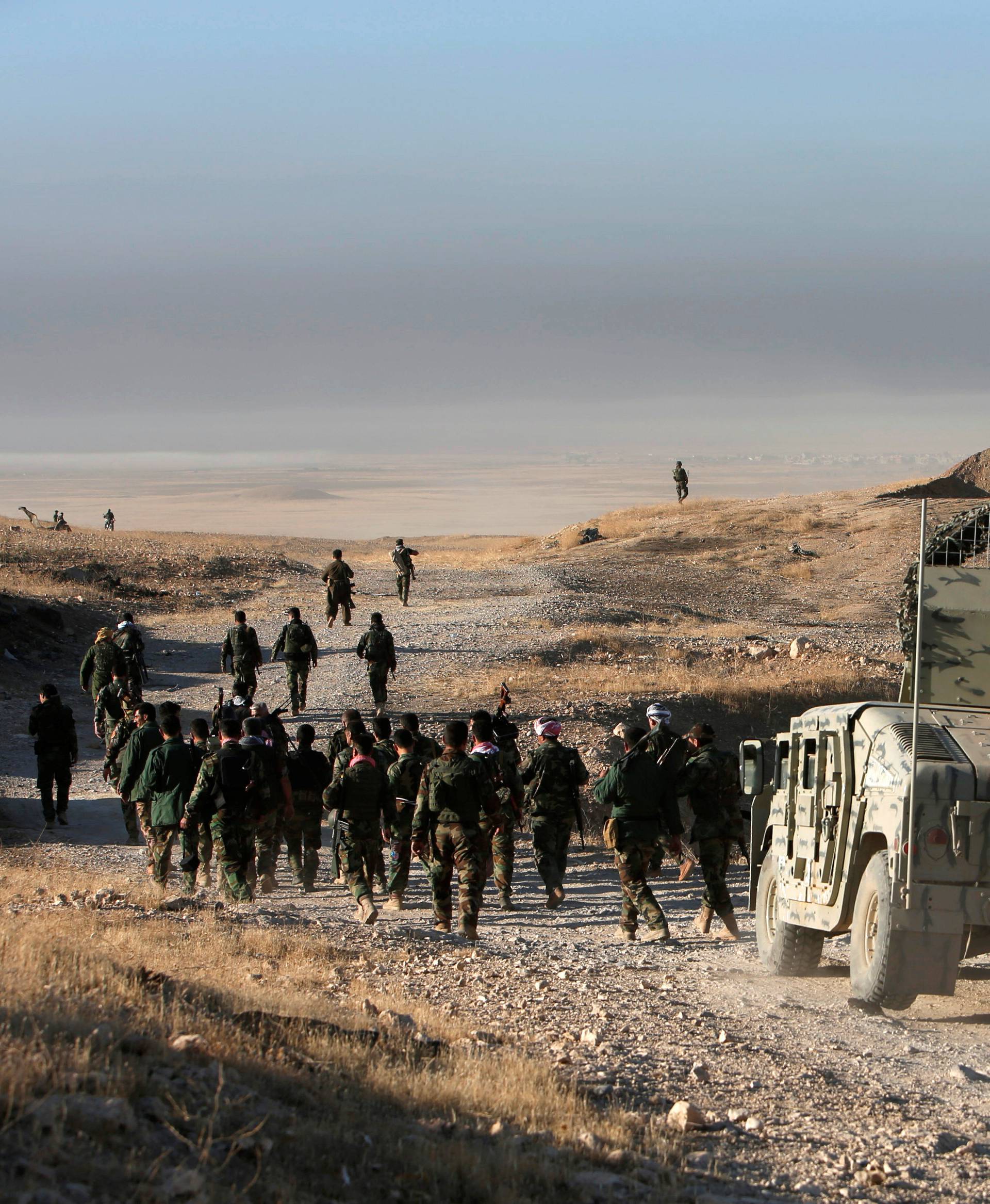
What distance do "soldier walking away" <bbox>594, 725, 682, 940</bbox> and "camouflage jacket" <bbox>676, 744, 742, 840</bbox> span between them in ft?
2.22

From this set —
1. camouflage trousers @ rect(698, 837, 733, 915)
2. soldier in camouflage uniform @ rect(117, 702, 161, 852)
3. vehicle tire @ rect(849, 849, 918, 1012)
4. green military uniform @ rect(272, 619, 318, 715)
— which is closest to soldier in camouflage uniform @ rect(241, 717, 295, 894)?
soldier in camouflage uniform @ rect(117, 702, 161, 852)

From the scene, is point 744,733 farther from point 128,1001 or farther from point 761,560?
point 761,560

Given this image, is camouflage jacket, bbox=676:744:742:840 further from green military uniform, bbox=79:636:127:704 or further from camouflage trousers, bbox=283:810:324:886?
green military uniform, bbox=79:636:127:704

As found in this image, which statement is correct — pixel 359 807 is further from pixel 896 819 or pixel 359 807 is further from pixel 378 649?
pixel 378 649

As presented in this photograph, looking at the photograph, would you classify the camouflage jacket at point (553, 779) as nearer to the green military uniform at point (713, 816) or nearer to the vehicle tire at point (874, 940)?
the green military uniform at point (713, 816)

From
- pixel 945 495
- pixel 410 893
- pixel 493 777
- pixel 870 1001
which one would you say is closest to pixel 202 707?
pixel 410 893

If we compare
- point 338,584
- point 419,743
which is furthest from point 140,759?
point 338,584

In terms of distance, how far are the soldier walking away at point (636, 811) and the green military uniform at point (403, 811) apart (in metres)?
1.87

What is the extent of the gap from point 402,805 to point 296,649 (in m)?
10.0

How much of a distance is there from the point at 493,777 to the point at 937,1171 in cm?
644

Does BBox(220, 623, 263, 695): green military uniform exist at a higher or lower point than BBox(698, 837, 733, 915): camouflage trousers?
higher

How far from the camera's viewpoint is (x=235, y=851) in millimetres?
12141

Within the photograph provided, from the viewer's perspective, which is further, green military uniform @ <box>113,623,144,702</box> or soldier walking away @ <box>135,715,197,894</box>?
green military uniform @ <box>113,623,144,702</box>

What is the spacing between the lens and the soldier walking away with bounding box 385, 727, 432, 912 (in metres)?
12.5
